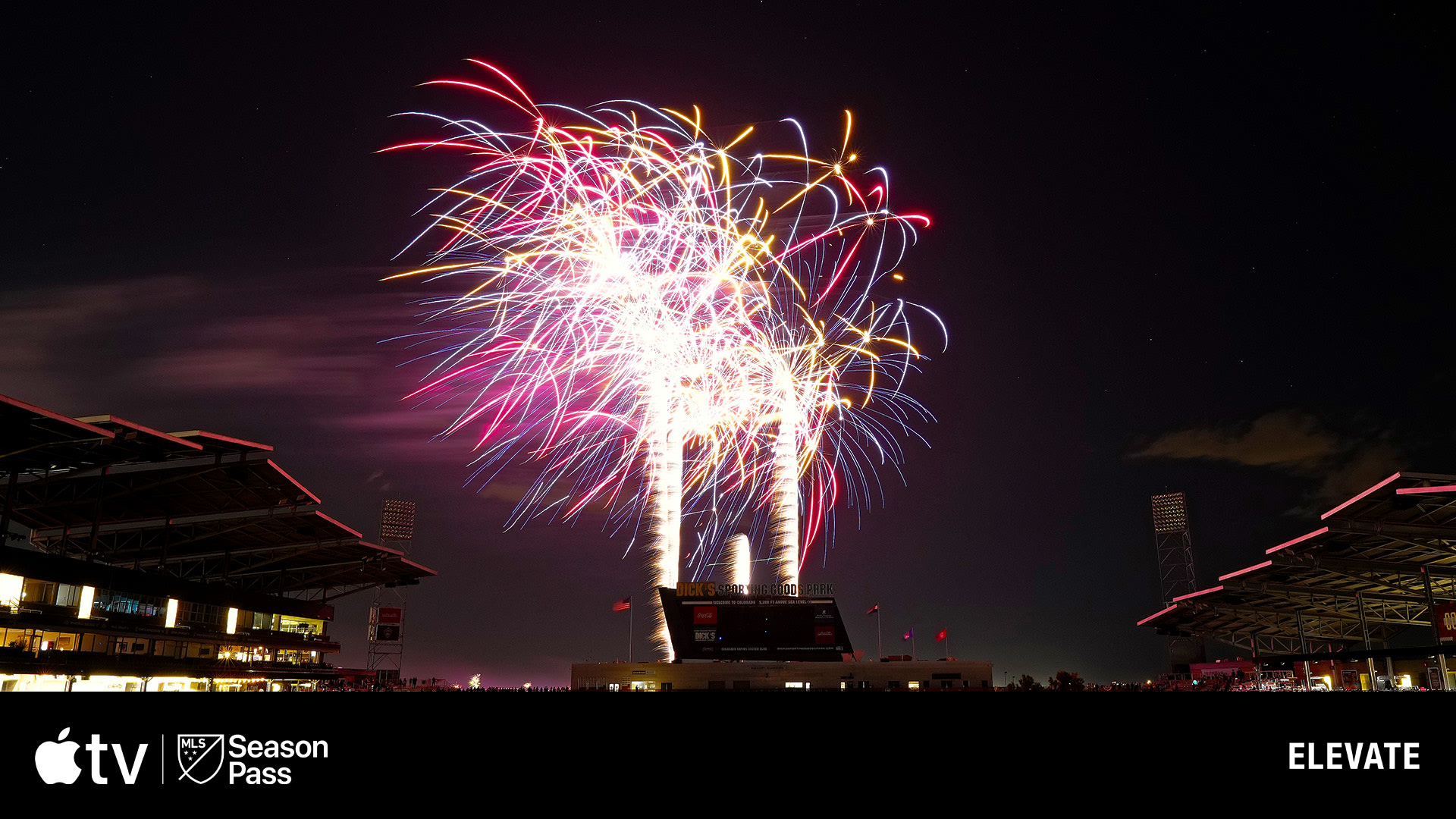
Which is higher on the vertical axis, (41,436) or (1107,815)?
(41,436)

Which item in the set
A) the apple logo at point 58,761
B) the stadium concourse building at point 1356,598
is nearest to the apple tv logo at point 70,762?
the apple logo at point 58,761

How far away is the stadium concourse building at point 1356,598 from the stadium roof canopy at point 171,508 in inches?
2033

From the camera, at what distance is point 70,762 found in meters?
9.67

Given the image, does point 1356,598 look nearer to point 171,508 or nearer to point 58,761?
point 58,761

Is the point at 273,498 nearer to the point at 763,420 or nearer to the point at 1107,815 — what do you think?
the point at 763,420

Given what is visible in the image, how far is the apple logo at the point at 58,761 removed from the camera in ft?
31.7

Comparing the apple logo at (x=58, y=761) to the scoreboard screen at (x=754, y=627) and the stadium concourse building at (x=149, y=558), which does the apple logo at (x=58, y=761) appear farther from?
the scoreboard screen at (x=754, y=627)

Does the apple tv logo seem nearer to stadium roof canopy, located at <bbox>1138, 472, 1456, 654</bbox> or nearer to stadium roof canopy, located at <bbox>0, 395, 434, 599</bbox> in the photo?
stadium roof canopy, located at <bbox>0, 395, 434, 599</bbox>

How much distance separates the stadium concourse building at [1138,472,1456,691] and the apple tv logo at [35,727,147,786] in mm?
37545

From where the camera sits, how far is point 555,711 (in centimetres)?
1170

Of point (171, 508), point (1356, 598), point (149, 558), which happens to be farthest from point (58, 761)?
point (1356, 598)

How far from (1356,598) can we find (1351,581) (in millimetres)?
3529

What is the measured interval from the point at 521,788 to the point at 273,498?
158 ft

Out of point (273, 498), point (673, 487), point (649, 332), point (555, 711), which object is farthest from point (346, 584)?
point (555, 711)
